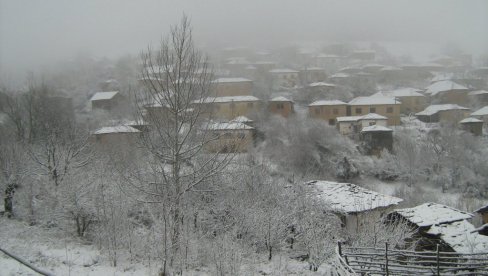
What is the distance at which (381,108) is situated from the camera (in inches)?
1844

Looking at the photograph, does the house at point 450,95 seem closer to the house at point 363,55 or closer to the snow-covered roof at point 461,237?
the house at point 363,55

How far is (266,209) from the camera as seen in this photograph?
17.9 metres

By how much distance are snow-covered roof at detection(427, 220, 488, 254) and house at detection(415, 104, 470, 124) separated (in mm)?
31144

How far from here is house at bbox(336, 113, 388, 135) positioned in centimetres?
4294

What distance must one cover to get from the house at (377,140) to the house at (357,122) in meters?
2.79

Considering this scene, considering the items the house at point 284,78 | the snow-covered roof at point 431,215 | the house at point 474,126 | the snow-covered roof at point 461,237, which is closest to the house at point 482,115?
the house at point 474,126

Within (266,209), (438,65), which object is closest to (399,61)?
(438,65)

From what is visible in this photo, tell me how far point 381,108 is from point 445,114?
8151 mm

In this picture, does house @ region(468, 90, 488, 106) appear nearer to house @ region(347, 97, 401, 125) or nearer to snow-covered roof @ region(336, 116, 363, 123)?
house @ region(347, 97, 401, 125)

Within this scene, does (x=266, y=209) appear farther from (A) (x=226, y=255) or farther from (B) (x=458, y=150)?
(B) (x=458, y=150)

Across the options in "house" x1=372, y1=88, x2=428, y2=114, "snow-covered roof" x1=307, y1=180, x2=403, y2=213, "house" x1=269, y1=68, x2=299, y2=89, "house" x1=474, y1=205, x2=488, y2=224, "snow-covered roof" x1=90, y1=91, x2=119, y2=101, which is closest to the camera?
"snow-covered roof" x1=307, y1=180, x2=403, y2=213

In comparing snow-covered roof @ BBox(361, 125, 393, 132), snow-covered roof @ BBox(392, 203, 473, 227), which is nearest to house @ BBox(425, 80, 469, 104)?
snow-covered roof @ BBox(361, 125, 393, 132)

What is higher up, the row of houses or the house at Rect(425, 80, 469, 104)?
the house at Rect(425, 80, 469, 104)

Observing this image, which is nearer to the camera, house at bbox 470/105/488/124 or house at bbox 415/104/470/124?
house at bbox 470/105/488/124
